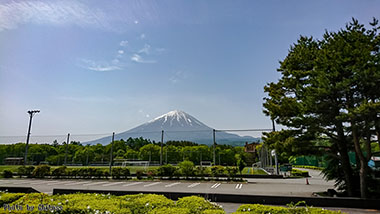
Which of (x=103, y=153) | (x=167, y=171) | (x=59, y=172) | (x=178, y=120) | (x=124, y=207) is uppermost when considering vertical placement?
(x=178, y=120)

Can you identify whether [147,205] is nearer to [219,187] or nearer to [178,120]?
[219,187]

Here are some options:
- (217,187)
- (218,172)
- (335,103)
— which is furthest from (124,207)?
(218,172)

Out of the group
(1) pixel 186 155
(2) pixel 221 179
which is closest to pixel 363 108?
(2) pixel 221 179

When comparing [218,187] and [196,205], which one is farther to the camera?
[218,187]

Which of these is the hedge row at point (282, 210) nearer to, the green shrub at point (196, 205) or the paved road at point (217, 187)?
the green shrub at point (196, 205)

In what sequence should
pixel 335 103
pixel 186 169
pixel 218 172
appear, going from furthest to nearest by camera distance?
1. pixel 186 169
2. pixel 218 172
3. pixel 335 103

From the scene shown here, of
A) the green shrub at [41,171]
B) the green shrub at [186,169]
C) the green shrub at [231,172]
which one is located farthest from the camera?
the green shrub at [41,171]

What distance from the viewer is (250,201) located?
7520mm

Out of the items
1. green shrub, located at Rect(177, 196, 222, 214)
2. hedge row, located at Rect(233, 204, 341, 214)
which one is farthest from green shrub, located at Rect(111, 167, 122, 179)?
hedge row, located at Rect(233, 204, 341, 214)

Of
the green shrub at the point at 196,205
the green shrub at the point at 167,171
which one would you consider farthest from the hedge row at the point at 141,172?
the green shrub at the point at 196,205

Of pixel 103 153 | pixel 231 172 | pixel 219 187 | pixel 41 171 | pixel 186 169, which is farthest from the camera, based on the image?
pixel 103 153

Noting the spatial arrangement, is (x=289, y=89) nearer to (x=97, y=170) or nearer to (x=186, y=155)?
(x=97, y=170)

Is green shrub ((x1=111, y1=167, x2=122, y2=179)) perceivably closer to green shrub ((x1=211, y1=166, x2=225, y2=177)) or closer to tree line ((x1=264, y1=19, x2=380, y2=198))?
green shrub ((x1=211, y1=166, x2=225, y2=177))

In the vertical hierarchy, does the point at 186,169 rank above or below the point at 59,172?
above
